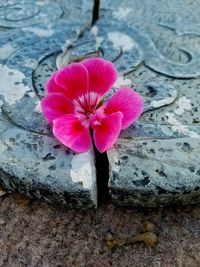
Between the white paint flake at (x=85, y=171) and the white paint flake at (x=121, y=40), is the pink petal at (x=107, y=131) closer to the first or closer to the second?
the white paint flake at (x=85, y=171)

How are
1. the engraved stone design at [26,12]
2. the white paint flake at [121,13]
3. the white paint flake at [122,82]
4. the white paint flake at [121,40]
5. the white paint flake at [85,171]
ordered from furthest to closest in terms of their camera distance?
the white paint flake at [121,13], the engraved stone design at [26,12], the white paint flake at [121,40], the white paint flake at [122,82], the white paint flake at [85,171]

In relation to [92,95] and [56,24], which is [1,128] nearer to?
[92,95]

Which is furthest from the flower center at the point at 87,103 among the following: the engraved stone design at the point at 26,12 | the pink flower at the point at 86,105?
the engraved stone design at the point at 26,12

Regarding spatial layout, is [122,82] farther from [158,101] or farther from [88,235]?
[88,235]

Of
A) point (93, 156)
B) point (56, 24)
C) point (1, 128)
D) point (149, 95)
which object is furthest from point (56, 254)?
point (56, 24)

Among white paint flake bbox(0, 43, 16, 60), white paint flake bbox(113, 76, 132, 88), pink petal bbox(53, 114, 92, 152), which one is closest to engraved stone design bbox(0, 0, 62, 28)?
white paint flake bbox(0, 43, 16, 60)

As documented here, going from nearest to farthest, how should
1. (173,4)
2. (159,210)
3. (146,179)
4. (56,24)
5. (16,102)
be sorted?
1. (146,179)
2. (159,210)
3. (16,102)
4. (56,24)
5. (173,4)

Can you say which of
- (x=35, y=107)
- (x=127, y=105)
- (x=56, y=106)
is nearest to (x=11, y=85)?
(x=35, y=107)
